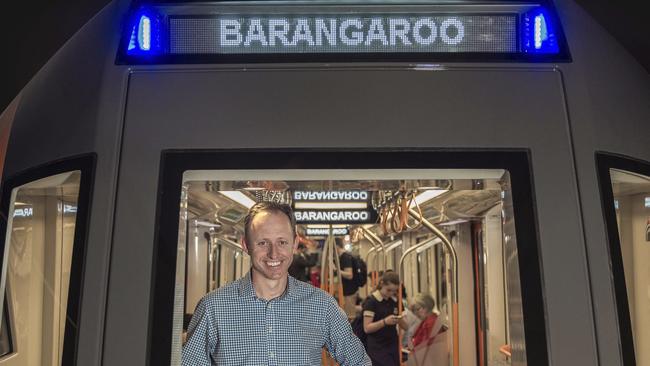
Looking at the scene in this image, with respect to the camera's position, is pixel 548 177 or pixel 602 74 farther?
pixel 602 74

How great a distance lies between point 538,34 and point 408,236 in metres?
4.00

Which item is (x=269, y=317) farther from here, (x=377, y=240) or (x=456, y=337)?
(x=377, y=240)

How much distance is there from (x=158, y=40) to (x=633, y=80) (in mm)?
1534

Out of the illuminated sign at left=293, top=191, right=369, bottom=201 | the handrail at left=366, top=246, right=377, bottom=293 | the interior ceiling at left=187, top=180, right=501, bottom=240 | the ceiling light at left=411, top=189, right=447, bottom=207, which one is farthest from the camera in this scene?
the handrail at left=366, top=246, right=377, bottom=293

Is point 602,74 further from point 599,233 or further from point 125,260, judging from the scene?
point 125,260

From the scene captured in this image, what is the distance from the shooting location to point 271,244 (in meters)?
2.76

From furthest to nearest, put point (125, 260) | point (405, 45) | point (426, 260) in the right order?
point (426, 260) → point (405, 45) → point (125, 260)

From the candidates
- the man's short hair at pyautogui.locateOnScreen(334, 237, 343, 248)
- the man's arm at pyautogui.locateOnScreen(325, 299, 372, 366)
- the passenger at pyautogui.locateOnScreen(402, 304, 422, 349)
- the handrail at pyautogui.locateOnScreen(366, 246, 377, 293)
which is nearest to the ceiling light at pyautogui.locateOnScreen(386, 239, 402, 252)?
the handrail at pyautogui.locateOnScreen(366, 246, 377, 293)

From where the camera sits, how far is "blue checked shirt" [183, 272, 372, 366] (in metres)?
2.66

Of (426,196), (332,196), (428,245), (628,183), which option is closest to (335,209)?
(332,196)

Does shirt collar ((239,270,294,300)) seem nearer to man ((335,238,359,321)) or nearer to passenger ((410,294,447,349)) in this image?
passenger ((410,294,447,349))

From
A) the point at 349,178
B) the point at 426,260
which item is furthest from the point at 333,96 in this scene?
the point at 426,260

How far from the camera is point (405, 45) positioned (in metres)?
2.54

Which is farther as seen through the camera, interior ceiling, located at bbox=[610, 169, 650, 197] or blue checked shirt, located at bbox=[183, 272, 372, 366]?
blue checked shirt, located at bbox=[183, 272, 372, 366]
